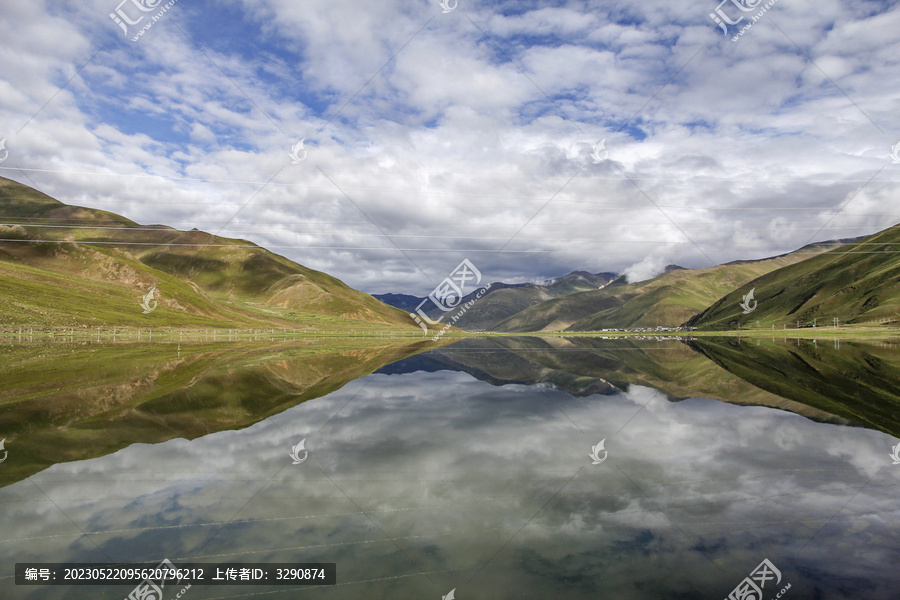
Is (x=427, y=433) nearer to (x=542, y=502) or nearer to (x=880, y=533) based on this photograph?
(x=542, y=502)

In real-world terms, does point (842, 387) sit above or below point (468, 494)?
above

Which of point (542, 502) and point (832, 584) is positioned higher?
point (542, 502)

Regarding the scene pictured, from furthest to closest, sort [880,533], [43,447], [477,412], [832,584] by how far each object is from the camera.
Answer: [477,412] < [43,447] < [880,533] < [832,584]

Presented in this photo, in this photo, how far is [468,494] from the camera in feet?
36.0

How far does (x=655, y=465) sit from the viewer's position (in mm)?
13094

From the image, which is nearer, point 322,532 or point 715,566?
point 715,566

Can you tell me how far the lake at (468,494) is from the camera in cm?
762

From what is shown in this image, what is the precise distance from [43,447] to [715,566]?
753 inches

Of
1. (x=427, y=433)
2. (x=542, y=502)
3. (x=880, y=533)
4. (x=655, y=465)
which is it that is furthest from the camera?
(x=427, y=433)

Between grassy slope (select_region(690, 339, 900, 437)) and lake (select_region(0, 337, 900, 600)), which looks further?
grassy slope (select_region(690, 339, 900, 437))

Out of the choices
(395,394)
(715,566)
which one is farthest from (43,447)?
(715,566)

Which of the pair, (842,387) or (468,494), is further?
(842,387)

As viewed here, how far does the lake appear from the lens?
7625 mm

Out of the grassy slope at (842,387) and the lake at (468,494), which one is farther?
the grassy slope at (842,387)
